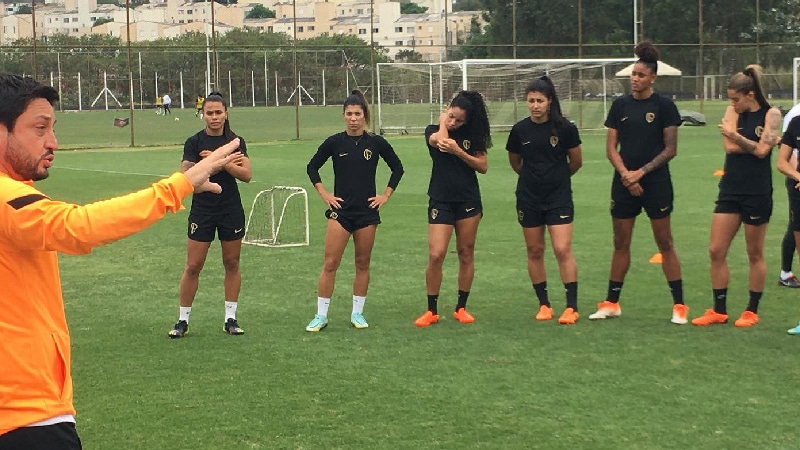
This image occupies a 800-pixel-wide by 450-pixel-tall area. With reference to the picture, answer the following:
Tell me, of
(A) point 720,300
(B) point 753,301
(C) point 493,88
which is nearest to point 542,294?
(A) point 720,300

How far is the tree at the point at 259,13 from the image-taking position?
94.8 m

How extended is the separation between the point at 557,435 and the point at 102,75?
141ft

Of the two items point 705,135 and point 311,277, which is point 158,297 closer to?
point 311,277

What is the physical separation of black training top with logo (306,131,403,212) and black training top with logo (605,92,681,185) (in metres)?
2.10

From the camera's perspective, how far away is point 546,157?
31.4 ft

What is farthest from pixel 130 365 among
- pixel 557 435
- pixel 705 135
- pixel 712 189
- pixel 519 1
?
pixel 519 1

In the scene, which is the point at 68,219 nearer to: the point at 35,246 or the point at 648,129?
the point at 35,246

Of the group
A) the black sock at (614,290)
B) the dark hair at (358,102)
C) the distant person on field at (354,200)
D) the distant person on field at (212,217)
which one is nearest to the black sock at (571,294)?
the black sock at (614,290)

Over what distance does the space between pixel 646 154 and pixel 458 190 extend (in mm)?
1621

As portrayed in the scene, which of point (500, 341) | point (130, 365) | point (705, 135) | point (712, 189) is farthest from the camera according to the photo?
point (705, 135)

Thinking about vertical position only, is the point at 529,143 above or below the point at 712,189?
above

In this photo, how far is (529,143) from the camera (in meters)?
9.60

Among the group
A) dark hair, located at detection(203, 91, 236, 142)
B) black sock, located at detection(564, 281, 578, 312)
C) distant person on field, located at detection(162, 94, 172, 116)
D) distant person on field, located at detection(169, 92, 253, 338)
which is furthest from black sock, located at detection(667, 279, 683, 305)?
distant person on field, located at detection(162, 94, 172, 116)

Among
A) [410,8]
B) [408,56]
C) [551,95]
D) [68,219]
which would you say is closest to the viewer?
[68,219]
